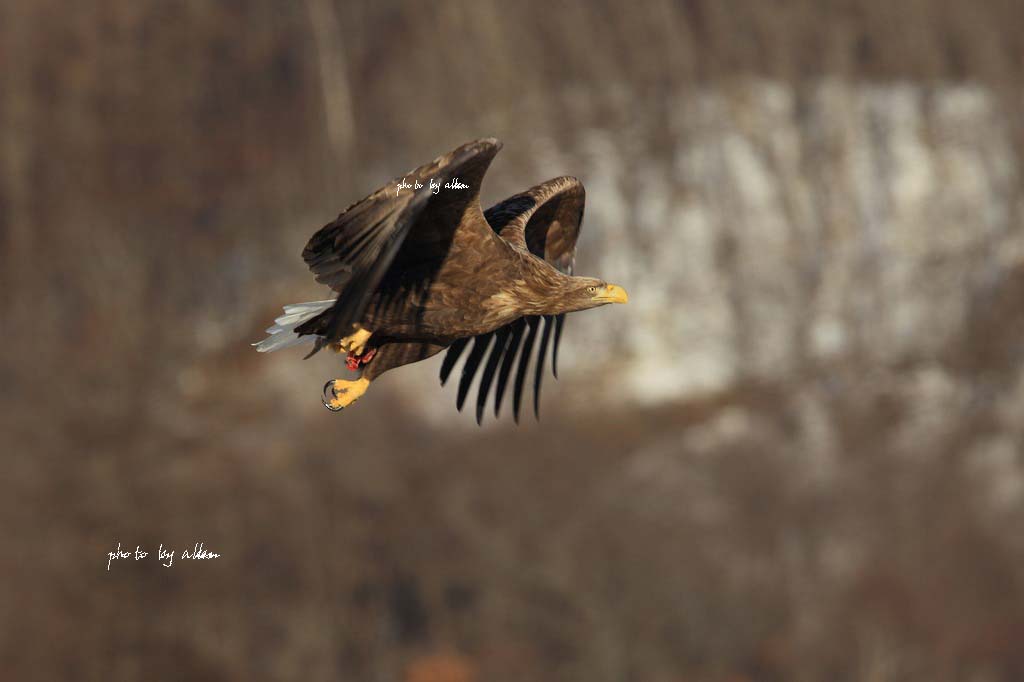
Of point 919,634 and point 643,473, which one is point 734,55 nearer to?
point 643,473

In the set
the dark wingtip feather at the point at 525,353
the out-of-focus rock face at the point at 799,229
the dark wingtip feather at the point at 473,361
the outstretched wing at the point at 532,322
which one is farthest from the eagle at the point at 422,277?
the out-of-focus rock face at the point at 799,229

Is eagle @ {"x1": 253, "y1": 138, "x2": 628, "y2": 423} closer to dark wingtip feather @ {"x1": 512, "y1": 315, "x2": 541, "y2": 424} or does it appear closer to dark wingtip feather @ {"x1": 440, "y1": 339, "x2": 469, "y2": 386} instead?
dark wingtip feather @ {"x1": 440, "y1": 339, "x2": 469, "y2": 386}

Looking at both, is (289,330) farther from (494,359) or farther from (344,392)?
(494,359)

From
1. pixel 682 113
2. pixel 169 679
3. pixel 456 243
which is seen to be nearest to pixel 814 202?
pixel 682 113

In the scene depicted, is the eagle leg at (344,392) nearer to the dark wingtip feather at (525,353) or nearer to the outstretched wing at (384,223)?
the outstretched wing at (384,223)

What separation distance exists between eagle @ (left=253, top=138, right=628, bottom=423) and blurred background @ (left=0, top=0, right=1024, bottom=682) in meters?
14.1

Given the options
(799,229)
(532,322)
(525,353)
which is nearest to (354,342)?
(525,353)

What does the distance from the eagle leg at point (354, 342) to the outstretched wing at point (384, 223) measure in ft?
0.54

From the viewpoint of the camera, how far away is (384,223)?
670 centimetres

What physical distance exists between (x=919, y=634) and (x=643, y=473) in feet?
13.8

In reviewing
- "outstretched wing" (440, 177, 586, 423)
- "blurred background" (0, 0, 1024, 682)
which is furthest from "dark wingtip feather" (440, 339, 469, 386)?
"blurred background" (0, 0, 1024, 682)

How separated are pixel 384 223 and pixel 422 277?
0.74m

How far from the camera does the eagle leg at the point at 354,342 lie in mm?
7430

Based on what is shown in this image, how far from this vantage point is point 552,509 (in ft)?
74.4
